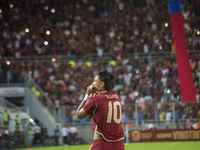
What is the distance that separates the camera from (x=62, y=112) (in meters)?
21.1

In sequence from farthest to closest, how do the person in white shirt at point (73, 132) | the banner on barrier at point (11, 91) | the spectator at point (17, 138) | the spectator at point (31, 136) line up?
the banner on barrier at point (11, 91) < the person in white shirt at point (73, 132) < the spectator at point (31, 136) < the spectator at point (17, 138)

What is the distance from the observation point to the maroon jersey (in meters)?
4.87

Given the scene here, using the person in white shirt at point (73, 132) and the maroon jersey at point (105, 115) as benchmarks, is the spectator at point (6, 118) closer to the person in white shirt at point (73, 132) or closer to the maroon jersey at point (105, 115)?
the person in white shirt at point (73, 132)

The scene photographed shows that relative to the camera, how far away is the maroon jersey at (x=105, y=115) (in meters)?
4.87

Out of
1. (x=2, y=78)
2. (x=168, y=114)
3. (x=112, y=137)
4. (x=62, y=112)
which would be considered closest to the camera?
(x=112, y=137)

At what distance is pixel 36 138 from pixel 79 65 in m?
5.63

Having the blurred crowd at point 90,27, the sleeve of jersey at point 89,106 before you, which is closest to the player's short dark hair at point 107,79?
the sleeve of jersey at point 89,106

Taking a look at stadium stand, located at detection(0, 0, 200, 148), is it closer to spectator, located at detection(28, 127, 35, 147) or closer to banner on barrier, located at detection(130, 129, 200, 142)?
banner on barrier, located at detection(130, 129, 200, 142)

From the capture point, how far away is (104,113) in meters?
4.89

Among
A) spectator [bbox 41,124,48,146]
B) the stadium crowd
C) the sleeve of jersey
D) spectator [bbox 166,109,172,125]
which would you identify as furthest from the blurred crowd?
the sleeve of jersey

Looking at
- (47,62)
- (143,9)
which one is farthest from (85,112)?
(143,9)

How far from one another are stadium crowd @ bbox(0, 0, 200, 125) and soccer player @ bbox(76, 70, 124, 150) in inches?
590

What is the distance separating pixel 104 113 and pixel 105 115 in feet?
0.09

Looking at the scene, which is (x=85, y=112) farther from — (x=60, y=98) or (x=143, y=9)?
(x=143, y=9)
